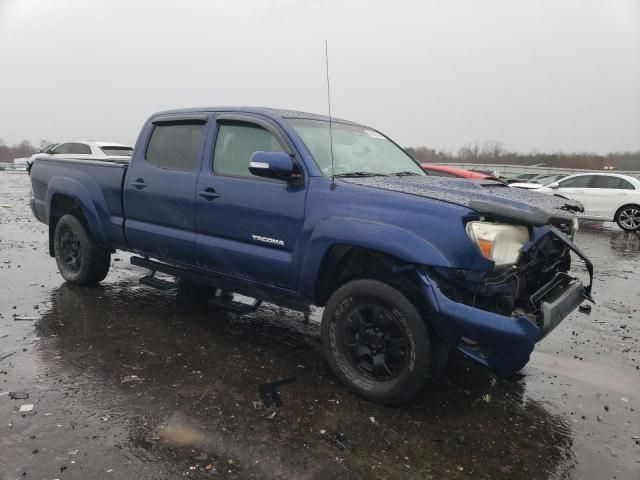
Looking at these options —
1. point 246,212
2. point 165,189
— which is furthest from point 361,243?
point 165,189

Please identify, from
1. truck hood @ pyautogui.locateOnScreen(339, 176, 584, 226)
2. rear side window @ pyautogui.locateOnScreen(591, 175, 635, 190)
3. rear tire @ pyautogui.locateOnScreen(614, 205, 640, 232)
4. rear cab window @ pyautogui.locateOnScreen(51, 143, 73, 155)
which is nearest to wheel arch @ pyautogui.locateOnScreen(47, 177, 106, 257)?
truck hood @ pyautogui.locateOnScreen(339, 176, 584, 226)

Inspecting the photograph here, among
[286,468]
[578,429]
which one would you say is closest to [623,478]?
[578,429]

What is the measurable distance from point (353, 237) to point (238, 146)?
1491 mm

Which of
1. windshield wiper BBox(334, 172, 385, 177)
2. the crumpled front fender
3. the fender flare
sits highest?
windshield wiper BBox(334, 172, 385, 177)

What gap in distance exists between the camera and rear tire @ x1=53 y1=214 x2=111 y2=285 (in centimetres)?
529

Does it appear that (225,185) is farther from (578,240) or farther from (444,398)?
(578,240)

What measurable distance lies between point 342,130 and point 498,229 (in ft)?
6.36

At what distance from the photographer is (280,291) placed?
12.2ft

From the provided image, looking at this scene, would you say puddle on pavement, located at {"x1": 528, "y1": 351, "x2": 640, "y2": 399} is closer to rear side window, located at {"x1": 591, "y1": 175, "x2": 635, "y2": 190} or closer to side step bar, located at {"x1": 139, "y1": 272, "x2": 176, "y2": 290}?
side step bar, located at {"x1": 139, "y1": 272, "x2": 176, "y2": 290}

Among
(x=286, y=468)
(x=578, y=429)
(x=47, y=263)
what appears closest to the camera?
(x=286, y=468)

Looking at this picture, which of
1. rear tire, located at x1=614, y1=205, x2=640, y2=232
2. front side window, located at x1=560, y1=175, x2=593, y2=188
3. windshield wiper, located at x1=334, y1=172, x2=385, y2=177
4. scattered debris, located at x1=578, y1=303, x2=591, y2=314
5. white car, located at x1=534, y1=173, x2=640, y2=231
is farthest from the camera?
front side window, located at x1=560, y1=175, x2=593, y2=188

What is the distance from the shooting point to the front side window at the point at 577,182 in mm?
14523

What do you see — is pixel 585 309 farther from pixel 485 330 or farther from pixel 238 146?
pixel 238 146

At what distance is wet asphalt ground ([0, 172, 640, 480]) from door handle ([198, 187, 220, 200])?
4.03 feet
